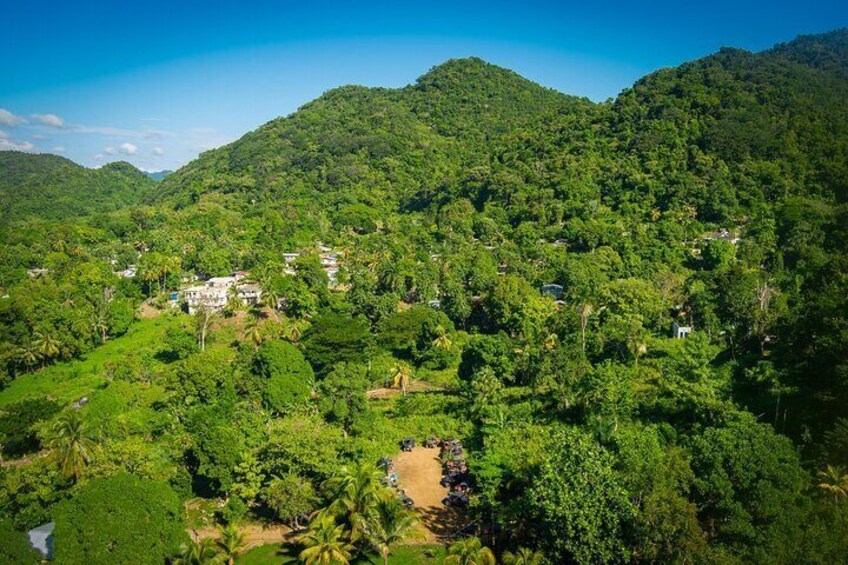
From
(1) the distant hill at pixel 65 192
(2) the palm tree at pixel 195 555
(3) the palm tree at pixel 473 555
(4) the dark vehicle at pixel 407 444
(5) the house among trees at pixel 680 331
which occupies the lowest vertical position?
(4) the dark vehicle at pixel 407 444

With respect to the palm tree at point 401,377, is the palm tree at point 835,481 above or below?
above

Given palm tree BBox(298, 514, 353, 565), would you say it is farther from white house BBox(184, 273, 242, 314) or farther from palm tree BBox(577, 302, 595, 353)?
white house BBox(184, 273, 242, 314)

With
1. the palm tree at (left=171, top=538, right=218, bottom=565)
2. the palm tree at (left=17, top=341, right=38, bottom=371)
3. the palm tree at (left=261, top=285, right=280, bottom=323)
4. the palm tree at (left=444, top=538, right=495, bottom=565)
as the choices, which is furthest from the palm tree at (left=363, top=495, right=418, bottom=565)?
the palm tree at (left=17, top=341, right=38, bottom=371)

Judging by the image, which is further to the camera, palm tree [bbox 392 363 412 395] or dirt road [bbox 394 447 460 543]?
palm tree [bbox 392 363 412 395]

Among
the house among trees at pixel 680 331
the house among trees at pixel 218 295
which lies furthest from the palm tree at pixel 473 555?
the house among trees at pixel 218 295

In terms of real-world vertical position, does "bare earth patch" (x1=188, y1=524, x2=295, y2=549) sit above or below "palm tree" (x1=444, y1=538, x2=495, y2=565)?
below

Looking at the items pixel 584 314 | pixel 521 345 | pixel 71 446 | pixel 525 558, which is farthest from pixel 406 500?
pixel 584 314

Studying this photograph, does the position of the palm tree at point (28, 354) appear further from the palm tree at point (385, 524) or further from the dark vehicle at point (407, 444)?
the palm tree at point (385, 524)

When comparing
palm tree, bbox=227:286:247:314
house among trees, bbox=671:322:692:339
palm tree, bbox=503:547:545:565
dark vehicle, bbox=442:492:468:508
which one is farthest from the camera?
palm tree, bbox=227:286:247:314
